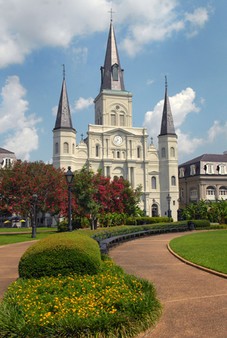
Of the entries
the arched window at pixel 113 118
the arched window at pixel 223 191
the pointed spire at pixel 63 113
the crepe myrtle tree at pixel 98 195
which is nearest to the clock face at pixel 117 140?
the arched window at pixel 113 118

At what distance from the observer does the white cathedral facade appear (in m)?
68.9

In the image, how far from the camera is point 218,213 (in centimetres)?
4266

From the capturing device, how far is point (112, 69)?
253 feet

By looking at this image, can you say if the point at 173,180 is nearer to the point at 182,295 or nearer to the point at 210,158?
the point at 210,158

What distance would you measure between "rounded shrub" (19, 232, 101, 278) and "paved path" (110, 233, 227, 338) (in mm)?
1908

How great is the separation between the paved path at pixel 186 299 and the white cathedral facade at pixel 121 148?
182 ft

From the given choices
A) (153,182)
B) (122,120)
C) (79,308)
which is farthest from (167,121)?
(79,308)

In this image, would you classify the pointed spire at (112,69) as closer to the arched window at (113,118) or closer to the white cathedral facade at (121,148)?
the white cathedral facade at (121,148)

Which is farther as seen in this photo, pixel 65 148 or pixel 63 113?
pixel 63 113

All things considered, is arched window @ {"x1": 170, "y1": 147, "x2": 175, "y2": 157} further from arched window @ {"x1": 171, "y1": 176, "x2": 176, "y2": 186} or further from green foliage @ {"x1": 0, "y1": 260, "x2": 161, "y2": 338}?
green foliage @ {"x1": 0, "y1": 260, "x2": 161, "y2": 338}

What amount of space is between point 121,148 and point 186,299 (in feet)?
211

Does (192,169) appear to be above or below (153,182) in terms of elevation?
above

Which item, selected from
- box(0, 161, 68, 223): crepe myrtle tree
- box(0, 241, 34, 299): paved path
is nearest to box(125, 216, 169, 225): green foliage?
box(0, 161, 68, 223): crepe myrtle tree

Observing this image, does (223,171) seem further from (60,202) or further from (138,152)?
(60,202)
